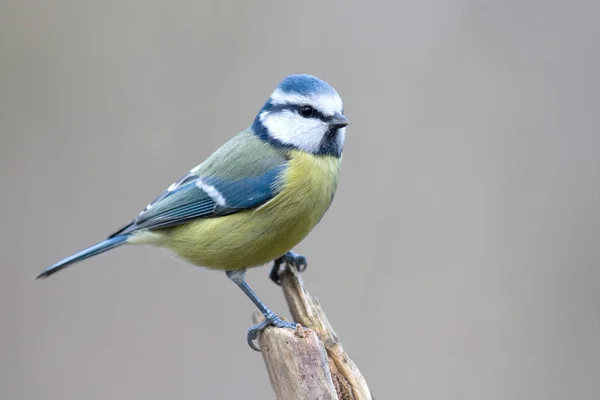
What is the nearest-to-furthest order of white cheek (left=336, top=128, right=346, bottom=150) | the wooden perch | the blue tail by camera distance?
1. the wooden perch
2. white cheek (left=336, top=128, right=346, bottom=150)
3. the blue tail

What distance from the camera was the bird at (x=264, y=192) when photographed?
1934mm

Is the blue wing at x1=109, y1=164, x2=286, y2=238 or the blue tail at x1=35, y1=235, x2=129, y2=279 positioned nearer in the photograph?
the blue wing at x1=109, y1=164, x2=286, y2=238

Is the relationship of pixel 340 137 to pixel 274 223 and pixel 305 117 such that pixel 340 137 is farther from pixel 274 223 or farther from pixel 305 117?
pixel 274 223

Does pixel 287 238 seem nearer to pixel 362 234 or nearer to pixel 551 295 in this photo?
pixel 362 234

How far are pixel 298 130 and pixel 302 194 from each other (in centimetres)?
19

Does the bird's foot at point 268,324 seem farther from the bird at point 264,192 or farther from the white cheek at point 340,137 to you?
the white cheek at point 340,137

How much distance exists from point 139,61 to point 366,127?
3.55ft

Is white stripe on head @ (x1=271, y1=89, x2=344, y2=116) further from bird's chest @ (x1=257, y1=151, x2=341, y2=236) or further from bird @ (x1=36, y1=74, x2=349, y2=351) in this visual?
bird's chest @ (x1=257, y1=151, x2=341, y2=236)

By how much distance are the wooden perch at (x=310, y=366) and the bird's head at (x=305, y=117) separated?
513 millimetres

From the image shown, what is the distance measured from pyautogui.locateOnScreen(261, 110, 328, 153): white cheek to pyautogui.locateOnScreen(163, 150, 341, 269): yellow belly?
33 millimetres

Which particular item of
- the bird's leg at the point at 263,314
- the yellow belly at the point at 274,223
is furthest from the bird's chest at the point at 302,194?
the bird's leg at the point at 263,314

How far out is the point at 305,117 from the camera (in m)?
1.96

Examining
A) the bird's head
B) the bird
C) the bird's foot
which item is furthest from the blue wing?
the bird's foot

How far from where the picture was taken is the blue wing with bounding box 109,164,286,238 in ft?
6.43
